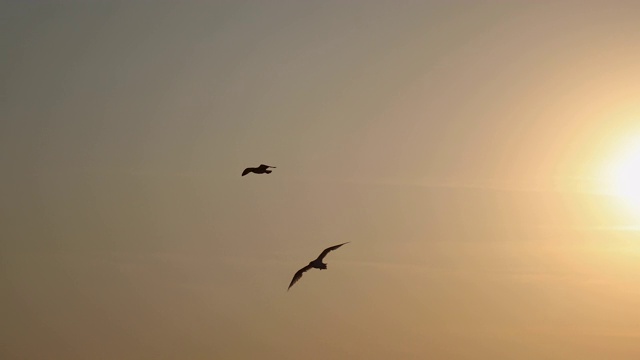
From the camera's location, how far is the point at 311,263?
6956cm

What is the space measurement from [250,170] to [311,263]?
6.83m

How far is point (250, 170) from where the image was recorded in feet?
220
